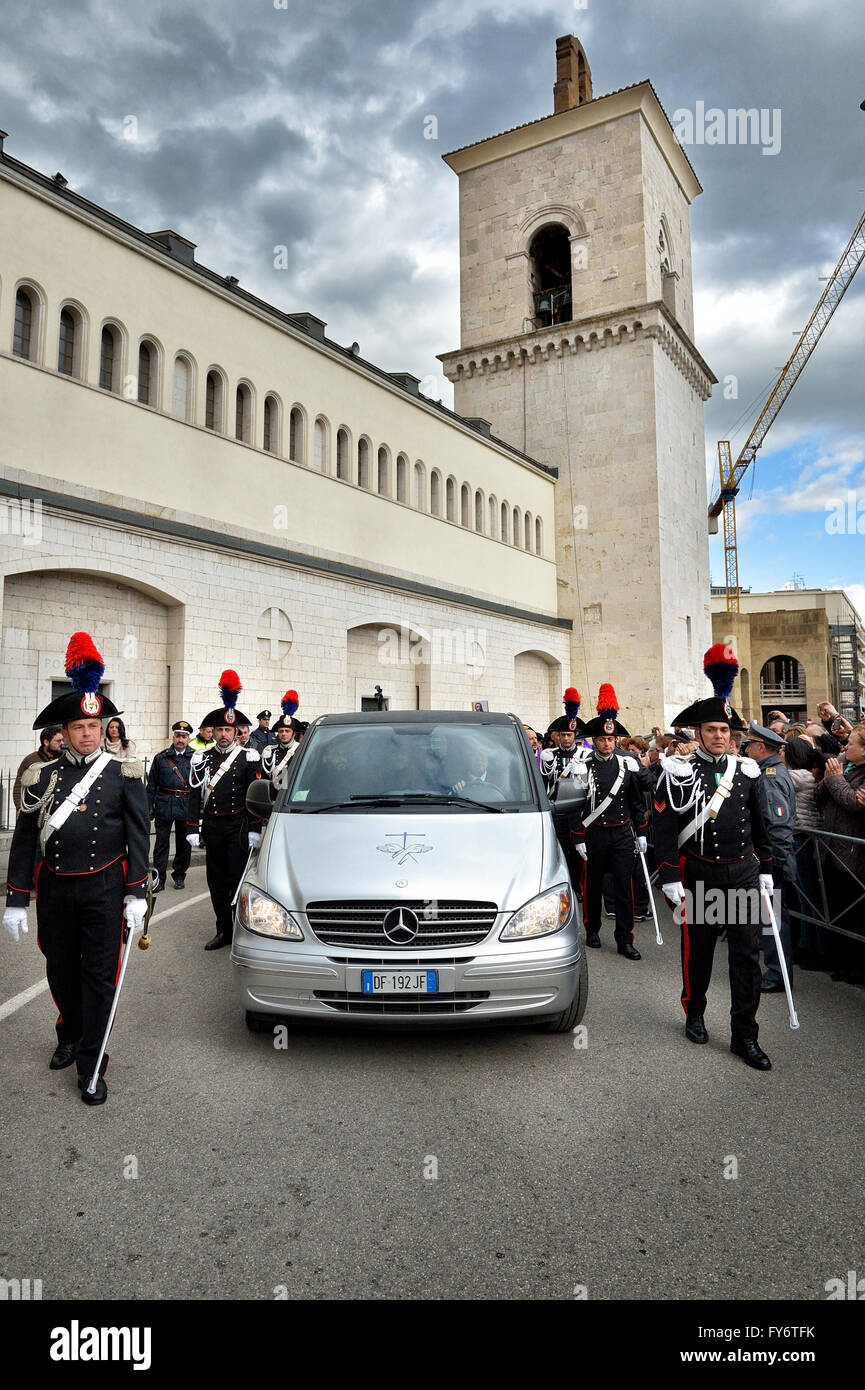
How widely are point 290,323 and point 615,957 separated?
1918 cm

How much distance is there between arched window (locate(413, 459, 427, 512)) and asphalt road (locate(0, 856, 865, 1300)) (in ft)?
75.2

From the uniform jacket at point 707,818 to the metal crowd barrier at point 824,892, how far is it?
4.78 feet

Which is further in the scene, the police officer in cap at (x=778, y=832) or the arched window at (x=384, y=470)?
the arched window at (x=384, y=470)

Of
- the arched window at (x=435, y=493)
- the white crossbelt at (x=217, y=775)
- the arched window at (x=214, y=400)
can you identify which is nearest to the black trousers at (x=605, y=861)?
the white crossbelt at (x=217, y=775)

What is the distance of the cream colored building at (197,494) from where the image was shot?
15367 millimetres

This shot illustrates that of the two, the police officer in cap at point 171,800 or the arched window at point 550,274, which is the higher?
the arched window at point 550,274

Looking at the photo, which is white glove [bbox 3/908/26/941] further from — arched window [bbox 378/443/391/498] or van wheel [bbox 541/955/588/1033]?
arched window [bbox 378/443/391/498]

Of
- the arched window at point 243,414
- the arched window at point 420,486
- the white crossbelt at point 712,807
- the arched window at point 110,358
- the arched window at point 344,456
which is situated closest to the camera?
the white crossbelt at point 712,807

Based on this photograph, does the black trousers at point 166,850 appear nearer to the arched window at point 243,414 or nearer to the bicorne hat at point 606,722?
the bicorne hat at point 606,722

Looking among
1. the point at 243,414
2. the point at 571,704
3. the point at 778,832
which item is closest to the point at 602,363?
the point at 243,414

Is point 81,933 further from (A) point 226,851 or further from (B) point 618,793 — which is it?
(B) point 618,793

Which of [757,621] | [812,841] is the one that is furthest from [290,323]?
[757,621]

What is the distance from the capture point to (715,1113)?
12.7 ft

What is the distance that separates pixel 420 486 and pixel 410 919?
23996mm
